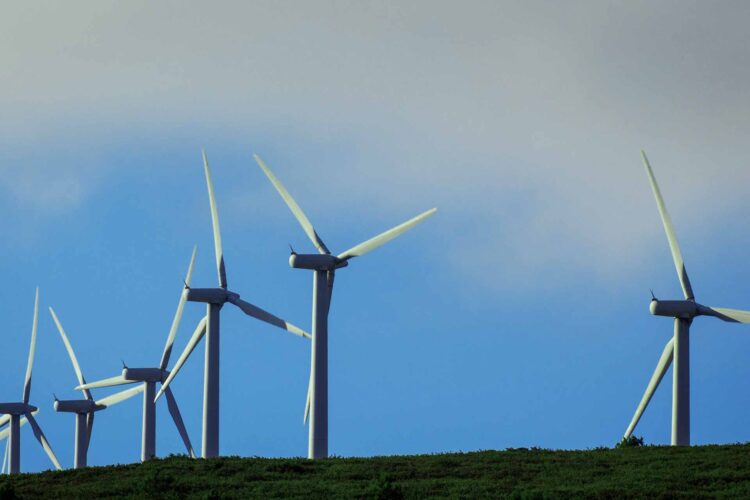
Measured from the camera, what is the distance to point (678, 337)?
8712 cm

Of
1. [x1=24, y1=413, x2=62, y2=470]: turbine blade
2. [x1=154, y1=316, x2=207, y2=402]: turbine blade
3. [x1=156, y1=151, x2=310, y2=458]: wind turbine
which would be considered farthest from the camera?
[x1=24, y1=413, x2=62, y2=470]: turbine blade

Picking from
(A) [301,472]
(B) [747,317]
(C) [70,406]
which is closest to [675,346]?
(B) [747,317]

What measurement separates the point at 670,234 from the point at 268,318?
86.8ft

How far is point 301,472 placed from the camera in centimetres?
7300

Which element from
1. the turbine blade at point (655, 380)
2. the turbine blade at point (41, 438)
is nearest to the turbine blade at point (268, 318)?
the turbine blade at point (655, 380)

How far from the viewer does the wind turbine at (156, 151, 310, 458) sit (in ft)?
301

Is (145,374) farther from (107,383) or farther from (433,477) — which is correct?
(433,477)

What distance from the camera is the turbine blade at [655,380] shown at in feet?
281

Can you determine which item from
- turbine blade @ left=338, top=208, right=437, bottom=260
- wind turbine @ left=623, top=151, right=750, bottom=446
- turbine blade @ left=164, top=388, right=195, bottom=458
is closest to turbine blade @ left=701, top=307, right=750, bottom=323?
wind turbine @ left=623, top=151, right=750, bottom=446

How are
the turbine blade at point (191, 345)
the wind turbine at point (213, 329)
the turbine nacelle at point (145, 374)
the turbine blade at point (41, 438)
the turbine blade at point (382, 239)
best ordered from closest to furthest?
the turbine blade at point (382, 239), the wind turbine at point (213, 329), the turbine blade at point (191, 345), the turbine nacelle at point (145, 374), the turbine blade at point (41, 438)

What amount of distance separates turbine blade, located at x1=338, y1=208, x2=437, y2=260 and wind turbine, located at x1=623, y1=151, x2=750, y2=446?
46.1 ft

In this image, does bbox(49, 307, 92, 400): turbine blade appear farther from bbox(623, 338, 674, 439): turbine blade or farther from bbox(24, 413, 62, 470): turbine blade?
bbox(623, 338, 674, 439): turbine blade

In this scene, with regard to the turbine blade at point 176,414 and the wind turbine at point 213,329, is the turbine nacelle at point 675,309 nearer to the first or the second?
the wind turbine at point 213,329

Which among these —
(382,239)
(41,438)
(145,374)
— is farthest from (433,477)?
(41,438)
